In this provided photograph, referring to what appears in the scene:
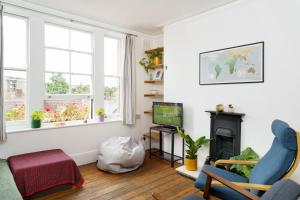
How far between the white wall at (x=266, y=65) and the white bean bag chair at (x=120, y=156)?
1.04m

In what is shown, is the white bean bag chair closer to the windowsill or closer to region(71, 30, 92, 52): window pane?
the windowsill

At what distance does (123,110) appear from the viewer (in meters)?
3.98

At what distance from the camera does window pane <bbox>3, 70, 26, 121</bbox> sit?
2.89 metres

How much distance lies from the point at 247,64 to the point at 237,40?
0.40m

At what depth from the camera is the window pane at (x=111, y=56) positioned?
13.0 feet

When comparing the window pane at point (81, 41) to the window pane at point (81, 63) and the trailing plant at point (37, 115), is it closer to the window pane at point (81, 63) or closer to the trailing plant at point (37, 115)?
the window pane at point (81, 63)

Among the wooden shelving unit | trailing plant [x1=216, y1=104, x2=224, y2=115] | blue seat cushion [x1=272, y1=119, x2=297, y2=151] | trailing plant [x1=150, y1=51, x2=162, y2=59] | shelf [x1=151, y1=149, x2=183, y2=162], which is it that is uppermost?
trailing plant [x1=150, y1=51, x2=162, y2=59]

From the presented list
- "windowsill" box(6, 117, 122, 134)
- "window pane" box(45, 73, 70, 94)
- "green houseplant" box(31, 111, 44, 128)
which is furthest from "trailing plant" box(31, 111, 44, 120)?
"window pane" box(45, 73, 70, 94)

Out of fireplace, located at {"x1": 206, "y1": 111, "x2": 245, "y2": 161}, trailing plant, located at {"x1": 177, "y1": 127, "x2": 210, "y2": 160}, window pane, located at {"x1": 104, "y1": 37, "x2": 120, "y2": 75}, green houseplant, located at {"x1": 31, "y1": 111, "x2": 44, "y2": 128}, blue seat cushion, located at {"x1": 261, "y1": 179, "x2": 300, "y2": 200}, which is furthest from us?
window pane, located at {"x1": 104, "y1": 37, "x2": 120, "y2": 75}

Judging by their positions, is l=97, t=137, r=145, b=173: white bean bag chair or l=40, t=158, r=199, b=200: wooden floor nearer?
l=40, t=158, r=199, b=200: wooden floor

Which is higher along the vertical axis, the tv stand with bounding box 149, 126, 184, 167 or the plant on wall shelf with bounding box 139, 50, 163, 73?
the plant on wall shelf with bounding box 139, 50, 163, 73

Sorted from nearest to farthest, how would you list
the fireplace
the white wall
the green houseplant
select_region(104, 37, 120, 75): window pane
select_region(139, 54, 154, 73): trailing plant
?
the white wall, the fireplace, the green houseplant, select_region(104, 37, 120, 75): window pane, select_region(139, 54, 154, 73): trailing plant

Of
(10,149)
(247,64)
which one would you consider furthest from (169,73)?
(10,149)

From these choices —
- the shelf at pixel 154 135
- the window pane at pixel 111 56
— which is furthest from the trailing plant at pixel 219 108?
the window pane at pixel 111 56
